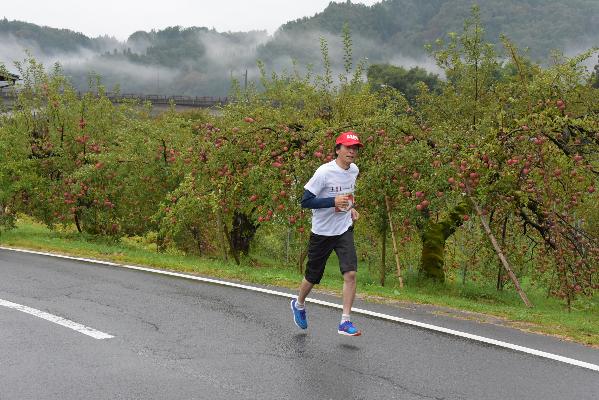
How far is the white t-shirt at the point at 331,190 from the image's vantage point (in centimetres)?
604

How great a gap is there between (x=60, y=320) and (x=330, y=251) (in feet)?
9.34

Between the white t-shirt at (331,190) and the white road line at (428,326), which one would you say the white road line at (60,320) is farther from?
the white road line at (428,326)

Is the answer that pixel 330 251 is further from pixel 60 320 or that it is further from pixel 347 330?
pixel 60 320

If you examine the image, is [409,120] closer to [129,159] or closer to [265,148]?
[265,148]

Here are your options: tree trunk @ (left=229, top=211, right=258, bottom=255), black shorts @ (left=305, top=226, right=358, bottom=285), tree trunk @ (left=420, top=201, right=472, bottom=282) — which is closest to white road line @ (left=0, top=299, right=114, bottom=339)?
black shorts @ (left=305, top=226, right=358, bottom=285)

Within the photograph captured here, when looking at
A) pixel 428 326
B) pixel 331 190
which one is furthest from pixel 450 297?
pixel 331 190

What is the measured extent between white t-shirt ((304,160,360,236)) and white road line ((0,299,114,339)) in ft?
7.37

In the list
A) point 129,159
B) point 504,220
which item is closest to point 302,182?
point 504,220

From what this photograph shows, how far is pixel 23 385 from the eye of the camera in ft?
14.8

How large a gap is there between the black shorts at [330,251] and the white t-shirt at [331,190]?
0.06 metres

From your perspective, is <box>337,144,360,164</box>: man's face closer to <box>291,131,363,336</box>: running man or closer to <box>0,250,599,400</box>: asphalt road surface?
<box>291,131,363,336</box>: running man

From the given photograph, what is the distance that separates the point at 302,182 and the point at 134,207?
28.5 ft

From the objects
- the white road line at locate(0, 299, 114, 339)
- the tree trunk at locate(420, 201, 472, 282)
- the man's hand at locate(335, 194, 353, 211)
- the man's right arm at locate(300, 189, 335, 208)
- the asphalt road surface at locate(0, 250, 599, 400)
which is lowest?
the tree trunk at locate(420, 201, 472, 282)

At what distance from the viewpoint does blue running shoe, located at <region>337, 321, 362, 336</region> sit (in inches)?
234
